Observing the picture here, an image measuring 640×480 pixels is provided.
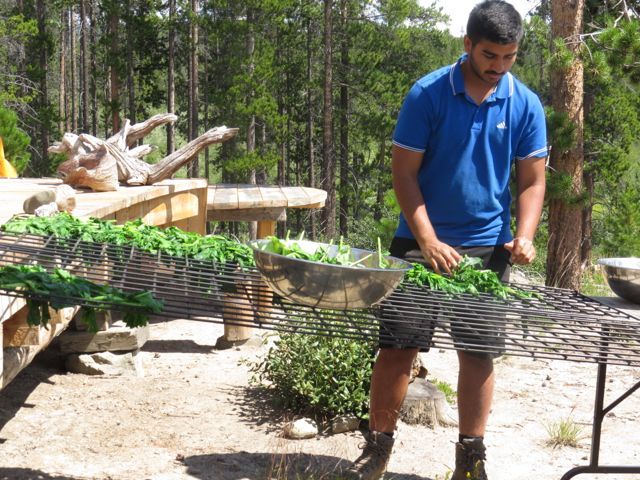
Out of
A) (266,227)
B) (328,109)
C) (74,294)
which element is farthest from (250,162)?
(74,294)

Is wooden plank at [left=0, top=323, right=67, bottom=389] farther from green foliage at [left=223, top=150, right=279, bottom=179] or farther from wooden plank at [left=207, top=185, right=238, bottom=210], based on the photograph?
green foliage at [left=223, top=150, right=279, bottom=179]

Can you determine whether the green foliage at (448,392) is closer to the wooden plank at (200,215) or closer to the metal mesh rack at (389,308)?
the metal mesh rack at (389,308)

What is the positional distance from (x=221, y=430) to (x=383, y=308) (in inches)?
85.0

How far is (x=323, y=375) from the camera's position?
174 inches

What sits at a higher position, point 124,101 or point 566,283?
point 124,101

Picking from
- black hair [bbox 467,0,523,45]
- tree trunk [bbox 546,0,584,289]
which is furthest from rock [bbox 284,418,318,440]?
tree trunk [bbox 546,0,584,289]

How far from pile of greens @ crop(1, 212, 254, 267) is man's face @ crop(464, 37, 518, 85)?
101cm

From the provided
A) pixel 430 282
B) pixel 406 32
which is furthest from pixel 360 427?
pixel 406 32

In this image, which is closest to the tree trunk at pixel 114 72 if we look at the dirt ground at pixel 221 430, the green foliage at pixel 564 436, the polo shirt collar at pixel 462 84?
the dirt ground at pixel 221 430

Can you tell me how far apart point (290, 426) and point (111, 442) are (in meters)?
0.85

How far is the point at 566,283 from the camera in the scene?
866 cm

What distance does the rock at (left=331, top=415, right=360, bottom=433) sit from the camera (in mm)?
4289

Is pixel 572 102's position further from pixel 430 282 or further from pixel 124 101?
pixel 124 101

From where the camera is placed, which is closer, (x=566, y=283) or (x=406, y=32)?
(x=566, y=283)
